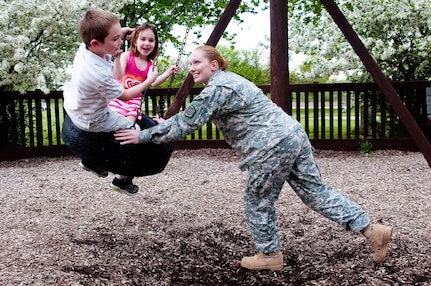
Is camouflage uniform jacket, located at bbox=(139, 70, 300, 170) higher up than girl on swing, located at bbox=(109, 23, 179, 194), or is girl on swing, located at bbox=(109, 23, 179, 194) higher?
girl on swing, located at bbox=(109, 23, 179, 194)

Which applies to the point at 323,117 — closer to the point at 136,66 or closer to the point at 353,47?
the point at 353,47

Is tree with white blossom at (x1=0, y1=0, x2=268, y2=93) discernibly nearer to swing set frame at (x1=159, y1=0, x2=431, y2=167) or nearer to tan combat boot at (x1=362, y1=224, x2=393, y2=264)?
swing set frame at (x1=159, y1=0, x2=431, y2=167)

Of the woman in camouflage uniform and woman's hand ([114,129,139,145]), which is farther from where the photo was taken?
woman's hand ([114,129,139,145])

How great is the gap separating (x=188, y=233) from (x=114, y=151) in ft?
4.19

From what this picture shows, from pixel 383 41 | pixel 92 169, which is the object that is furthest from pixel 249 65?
pixel 92 169

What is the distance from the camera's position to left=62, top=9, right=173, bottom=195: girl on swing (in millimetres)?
3111

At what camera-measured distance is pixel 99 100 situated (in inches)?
126

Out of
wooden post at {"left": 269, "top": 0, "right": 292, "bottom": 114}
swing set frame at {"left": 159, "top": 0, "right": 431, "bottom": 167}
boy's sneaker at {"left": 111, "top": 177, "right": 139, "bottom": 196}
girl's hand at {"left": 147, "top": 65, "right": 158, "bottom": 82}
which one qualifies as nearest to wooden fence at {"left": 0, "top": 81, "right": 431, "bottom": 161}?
wooden post at {"left": 269, "top": 0, "right": 292, "bottom": 114}

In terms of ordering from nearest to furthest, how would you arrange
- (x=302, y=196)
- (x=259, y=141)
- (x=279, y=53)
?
(x=259, y=141)
(x=302, y=196)
(x=279, y=53)

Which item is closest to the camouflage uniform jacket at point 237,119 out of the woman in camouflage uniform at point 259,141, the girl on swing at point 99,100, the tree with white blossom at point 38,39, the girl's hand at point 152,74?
the woman in camouflage uniform at point 259,141

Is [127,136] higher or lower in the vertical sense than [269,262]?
higher

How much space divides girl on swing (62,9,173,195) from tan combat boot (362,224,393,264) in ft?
4.35

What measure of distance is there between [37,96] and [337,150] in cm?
487

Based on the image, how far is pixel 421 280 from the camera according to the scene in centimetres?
338
